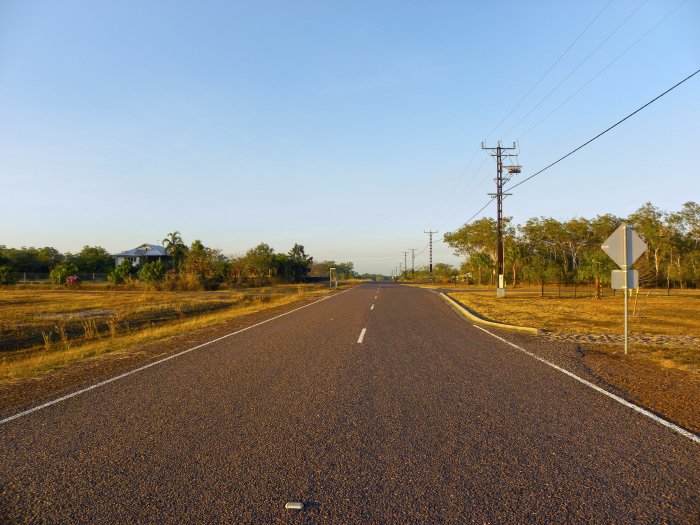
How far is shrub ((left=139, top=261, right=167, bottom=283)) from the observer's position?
141 feet

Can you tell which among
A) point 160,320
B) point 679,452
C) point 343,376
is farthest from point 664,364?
point 160,320

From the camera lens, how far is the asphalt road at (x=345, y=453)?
292 cm

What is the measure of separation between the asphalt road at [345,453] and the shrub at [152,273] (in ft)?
133

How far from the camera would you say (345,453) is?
3768 millimetres

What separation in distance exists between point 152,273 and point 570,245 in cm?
5523

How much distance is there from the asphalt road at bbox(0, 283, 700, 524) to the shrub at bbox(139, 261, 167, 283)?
40.6 m

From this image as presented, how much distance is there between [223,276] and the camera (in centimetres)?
4888

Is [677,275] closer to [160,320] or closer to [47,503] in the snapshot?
[160,320]

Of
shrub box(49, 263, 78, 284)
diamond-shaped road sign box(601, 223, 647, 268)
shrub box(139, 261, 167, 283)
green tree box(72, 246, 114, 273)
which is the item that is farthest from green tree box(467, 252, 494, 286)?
green tree box(72, 246, 114, 273)

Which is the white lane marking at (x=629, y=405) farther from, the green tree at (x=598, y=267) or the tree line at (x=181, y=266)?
the tree line at (x=181, y=266)

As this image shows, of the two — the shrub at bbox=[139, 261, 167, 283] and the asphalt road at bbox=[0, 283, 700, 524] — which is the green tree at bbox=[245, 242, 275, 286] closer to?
the shrub at bbox=[139, 261, 167, 283]

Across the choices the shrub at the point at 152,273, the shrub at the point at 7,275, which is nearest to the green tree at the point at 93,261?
the shrub at the point at 7,275

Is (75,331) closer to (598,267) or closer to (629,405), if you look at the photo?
(629,405)

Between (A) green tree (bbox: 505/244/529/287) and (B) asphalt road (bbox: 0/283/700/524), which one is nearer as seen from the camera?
(B) asphalt road (bbox: 0/283/700/524)
